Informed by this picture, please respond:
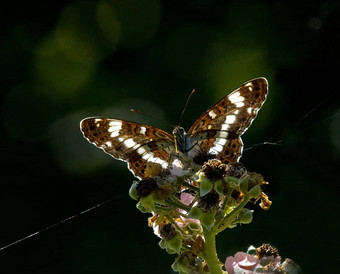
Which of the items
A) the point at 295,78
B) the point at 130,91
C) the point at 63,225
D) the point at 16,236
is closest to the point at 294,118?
the point at 295,78

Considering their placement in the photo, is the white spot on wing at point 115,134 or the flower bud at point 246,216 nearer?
the flower bud at point 246,216

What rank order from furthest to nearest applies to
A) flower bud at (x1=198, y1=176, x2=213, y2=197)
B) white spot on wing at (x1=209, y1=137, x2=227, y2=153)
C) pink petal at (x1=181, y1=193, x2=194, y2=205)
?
white spot on wing at (x1=209, y1=137, x2=227, y2=153) → pink petal at (x1=181, y1=193, x2=194, y2=205) → flower bud at (x1=198, y1=176, x2=213, y2=197)

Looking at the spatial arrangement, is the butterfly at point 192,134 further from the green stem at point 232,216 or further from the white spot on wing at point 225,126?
the green stem at point 232,216

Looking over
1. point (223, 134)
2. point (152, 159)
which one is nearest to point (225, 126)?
point (223, 134)

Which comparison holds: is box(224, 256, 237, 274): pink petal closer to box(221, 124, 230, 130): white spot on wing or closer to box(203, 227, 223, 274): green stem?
box(203, 227, 223, 274): green stem

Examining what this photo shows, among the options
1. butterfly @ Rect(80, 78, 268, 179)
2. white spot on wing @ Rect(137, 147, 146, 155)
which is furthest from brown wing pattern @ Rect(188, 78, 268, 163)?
white spot on wing @ Rect(137, 147, 146, 155)

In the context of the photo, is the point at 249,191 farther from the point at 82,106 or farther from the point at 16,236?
the point at 16,236

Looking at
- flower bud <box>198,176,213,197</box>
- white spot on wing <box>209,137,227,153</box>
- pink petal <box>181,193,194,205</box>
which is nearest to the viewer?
flower bud <box>198,176,213,197</box>

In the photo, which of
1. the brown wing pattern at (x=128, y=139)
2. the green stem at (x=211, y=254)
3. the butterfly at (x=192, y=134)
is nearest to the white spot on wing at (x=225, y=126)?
the butterfly at (x=192, y=134)
